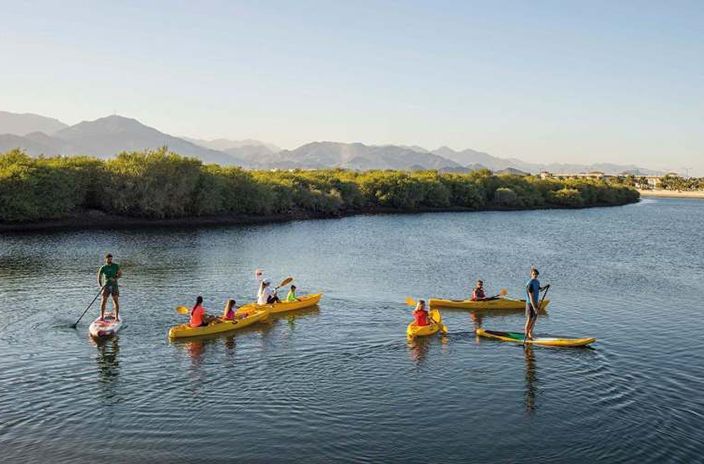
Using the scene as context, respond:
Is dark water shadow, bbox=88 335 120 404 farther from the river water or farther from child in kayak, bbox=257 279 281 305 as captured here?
child in kayak, bbox=257 279 281 305

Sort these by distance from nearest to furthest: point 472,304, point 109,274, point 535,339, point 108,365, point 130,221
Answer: point 108,365 → point 535,339 → point 109,274 → point 472,304 → point 130,221

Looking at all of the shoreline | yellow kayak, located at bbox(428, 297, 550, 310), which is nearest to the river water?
yellow kayak, located at bbox(428, 297, 550, 310)

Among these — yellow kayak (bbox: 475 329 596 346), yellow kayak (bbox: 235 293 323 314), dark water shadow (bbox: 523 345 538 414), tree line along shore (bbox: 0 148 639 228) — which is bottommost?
dark water shadow (bbox: 523 345 538 414)

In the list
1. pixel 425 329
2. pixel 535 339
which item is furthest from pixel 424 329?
pixel 535 339

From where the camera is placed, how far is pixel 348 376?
22688 mm

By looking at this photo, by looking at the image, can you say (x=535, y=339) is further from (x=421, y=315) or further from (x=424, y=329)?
(x=421, y=315)

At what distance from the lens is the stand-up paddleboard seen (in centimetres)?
2683

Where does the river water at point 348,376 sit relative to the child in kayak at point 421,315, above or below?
below

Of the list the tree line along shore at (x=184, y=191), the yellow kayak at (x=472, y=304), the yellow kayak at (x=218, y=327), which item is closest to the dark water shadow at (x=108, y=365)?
the yellow kayak at (x=218, y=327)

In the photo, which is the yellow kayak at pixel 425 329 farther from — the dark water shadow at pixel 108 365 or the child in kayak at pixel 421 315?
the dark water shadow at pixel 108 365

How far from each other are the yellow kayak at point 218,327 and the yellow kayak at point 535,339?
10.8 metres

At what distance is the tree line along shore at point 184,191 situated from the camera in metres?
75.6

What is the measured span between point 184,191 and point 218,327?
63.7 meters

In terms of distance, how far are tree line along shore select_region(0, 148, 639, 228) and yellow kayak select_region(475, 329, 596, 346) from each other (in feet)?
204
